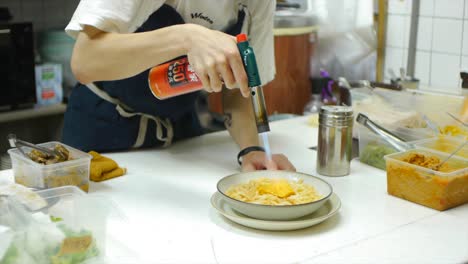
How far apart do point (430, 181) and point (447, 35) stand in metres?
1.45

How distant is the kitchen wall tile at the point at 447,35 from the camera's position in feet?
7.95

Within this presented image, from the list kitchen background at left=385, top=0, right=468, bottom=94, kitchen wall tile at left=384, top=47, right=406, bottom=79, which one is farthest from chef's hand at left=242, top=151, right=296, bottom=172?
kitchen wall tile at left=384, top=47, right=406, bottom=79

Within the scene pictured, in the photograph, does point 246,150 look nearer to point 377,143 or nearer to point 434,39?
point 377,143

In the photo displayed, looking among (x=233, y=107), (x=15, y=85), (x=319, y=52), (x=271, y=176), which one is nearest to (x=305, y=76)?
(x=319, y=52)

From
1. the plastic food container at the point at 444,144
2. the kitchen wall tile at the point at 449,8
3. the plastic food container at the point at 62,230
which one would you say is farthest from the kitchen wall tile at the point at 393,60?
the plastic food container at the point at 62,230

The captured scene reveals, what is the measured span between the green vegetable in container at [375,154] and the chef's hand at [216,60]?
0.51 metres

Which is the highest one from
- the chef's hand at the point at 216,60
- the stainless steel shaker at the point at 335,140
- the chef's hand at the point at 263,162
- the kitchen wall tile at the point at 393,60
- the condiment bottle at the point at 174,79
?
the chef's hand at the point at 216,60

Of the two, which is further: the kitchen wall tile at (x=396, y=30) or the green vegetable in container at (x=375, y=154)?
the kitchen wall tile at (x=396, y=30)

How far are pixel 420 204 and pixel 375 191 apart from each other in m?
0.12

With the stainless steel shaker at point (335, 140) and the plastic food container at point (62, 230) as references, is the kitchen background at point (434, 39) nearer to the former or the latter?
the stainless steel shaker at point (335, 140)

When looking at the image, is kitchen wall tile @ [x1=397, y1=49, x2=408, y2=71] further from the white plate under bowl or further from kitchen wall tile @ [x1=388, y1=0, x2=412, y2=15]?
the white plate under bowl

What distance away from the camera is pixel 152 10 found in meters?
1.37

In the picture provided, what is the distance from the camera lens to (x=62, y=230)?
35.6 inches

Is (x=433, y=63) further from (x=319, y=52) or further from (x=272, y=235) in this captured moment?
(x=272, y=235)
